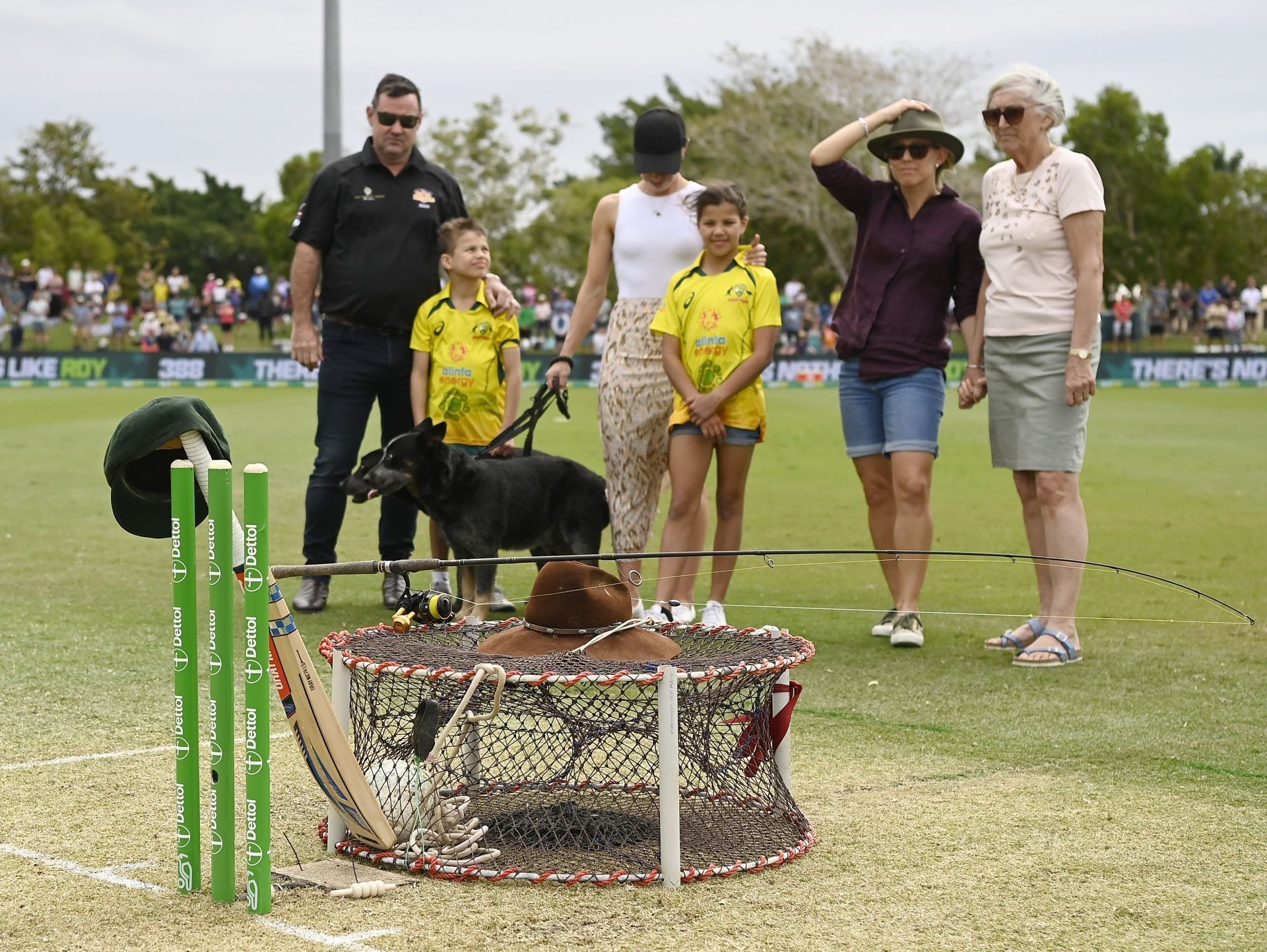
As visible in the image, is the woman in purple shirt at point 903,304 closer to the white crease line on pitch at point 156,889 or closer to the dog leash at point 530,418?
the dog leash at point 530,418

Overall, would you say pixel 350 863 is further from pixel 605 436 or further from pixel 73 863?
pixel 605 436

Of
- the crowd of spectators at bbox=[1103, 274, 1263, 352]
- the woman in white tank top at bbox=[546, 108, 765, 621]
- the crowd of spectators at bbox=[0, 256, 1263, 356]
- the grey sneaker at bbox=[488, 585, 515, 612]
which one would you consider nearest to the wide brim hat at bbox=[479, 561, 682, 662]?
the woman in white tank top at bbox=[546, 108, 765, 621]

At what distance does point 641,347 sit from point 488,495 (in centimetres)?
101

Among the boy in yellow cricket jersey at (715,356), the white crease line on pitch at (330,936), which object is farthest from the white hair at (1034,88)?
the white crease line on pitch at (330,936)

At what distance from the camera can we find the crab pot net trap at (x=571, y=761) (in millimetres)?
3855

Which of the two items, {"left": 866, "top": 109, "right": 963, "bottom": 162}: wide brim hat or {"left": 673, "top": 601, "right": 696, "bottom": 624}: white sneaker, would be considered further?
{"left": 866, "top": 109, "right": 963, "bottom": 162}: wide brim hat

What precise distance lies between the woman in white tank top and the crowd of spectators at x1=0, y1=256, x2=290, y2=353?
33677mm

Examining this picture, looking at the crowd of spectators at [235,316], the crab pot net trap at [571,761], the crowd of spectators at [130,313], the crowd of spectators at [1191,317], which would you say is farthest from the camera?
the crowd of spectators at [1191,317]

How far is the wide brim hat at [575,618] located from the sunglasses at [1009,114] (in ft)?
10.8

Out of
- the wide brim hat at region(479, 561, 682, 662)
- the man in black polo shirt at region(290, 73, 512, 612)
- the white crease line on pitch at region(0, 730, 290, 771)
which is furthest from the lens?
the man in black polo shirt at region(290, 73, 512, 612)

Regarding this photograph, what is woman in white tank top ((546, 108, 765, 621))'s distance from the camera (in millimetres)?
7426

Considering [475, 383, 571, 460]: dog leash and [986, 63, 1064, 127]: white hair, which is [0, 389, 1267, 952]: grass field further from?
[986, 63, 1064, 127]: white hair

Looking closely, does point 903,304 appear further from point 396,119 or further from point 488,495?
point 396,119

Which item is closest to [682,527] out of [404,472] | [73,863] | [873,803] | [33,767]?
[404,472]
